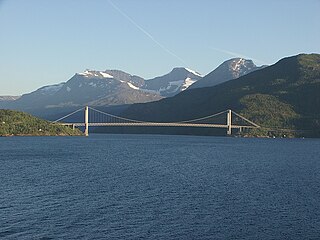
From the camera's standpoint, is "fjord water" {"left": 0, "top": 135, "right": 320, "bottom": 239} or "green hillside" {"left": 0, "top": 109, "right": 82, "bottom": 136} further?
"green hillside" {"left": 0, "top": 109, "right": 82, "bottom": 136}

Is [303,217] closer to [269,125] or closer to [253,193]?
[253,193]

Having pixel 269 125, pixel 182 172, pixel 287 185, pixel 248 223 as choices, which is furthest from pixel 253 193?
pixel 269 125

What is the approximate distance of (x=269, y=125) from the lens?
197375 mm

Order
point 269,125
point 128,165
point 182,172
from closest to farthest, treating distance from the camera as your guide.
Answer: point 182,172 < point 128,165 < point 269,125

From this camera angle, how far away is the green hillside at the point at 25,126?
16812 centimetres

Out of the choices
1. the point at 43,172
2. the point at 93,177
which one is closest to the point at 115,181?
the point at 93,177

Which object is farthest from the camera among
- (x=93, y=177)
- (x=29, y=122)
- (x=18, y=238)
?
(x=29, y=122)

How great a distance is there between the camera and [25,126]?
172 meters

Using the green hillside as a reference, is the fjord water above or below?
below

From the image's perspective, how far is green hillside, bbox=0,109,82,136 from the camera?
168125 mm

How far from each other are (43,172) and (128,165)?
621 inches

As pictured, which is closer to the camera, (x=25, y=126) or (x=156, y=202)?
(x=156, y=202)

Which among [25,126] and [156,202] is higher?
[25,126]

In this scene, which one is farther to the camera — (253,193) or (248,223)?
(253,193)
